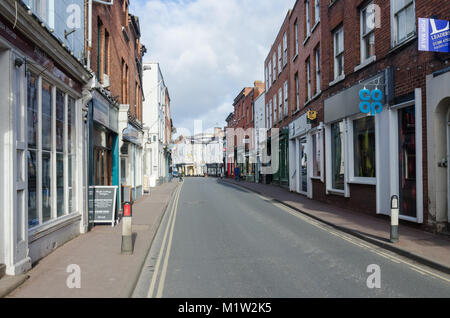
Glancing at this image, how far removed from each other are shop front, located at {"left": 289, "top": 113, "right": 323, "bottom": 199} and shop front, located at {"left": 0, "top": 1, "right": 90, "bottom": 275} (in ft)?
36.4

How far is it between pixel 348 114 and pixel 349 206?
344 centimetres

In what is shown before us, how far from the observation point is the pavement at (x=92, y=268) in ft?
16.1

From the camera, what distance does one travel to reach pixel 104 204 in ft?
34.4

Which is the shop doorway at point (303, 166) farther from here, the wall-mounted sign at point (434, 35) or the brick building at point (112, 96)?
Result: the wall-mounted sign at point (434, 35)

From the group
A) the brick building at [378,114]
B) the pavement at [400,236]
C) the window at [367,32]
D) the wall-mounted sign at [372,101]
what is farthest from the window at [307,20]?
the pavement at [400,236]

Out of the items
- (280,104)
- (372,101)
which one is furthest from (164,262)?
(280,104)

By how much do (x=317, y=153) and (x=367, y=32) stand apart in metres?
6.83

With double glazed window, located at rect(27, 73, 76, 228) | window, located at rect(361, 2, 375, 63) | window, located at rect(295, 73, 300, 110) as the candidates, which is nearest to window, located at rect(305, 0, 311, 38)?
window, located at rect(295, 73, 300, 110)

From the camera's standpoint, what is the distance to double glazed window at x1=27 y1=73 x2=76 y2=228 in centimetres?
659

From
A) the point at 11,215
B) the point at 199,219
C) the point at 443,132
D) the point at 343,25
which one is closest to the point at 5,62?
the point at 11,215

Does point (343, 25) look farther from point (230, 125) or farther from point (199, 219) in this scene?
point (230, 125)

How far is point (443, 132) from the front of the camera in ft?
28.3

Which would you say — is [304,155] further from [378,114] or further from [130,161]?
[130,161]

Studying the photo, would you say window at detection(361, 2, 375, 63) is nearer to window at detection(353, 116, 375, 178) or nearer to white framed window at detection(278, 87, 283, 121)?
window at detection(353, 116, 375, 178)
